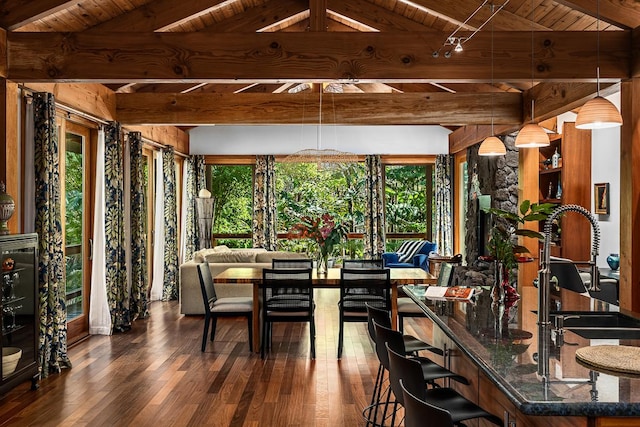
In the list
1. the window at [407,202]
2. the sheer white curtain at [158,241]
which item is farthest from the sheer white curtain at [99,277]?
the window at [407,202]

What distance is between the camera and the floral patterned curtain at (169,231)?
1008cm

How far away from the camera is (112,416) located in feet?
14.4

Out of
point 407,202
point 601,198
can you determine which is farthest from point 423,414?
point 407,202

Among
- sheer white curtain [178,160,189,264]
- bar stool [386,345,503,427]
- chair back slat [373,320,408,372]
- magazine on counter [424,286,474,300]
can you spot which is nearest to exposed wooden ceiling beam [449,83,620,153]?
magazine on counter [424,286,474,300]

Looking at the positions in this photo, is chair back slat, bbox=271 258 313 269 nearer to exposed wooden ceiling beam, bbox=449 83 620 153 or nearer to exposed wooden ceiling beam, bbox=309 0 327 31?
exposed wooden ceiling beam, bbox=309 0 327 31

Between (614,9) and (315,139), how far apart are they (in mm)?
7788

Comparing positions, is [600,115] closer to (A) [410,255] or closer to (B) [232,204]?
(A) [410,255]

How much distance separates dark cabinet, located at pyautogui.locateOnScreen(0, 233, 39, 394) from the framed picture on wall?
612cm

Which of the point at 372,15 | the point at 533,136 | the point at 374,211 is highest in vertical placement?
the point at 372,15

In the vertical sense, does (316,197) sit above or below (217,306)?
above

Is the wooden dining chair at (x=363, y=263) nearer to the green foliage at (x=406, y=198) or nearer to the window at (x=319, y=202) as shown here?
the window at (x=319, y=202)

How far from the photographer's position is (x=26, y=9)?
503 cm

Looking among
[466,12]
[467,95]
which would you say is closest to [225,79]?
[466,12]

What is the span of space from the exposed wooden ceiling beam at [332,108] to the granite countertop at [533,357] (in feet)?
15.7
